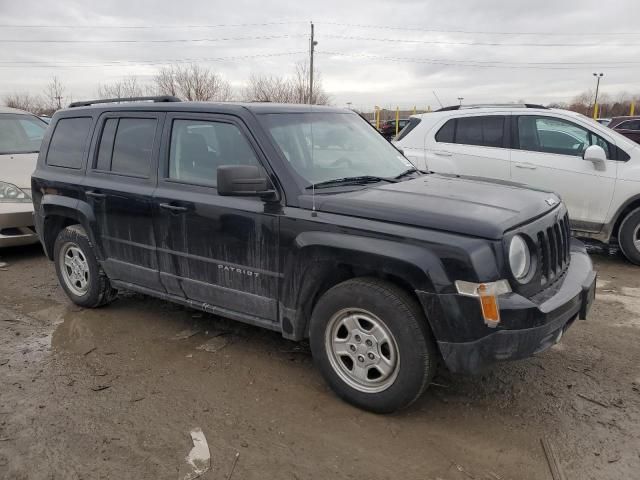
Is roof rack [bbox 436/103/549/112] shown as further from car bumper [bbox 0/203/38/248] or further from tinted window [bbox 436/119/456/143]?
car bumper [bbox 0/203/38/248]

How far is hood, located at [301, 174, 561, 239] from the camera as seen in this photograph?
9.53 ft

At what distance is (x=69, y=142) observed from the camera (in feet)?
16.2

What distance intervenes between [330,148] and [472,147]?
3.81 metres

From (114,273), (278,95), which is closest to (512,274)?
(114,273)

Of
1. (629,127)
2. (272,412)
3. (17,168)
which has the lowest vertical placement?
(272,412)

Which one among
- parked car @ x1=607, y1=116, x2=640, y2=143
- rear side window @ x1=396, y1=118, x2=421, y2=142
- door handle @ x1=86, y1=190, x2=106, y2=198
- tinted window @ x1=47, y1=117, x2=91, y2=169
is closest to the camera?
door handle @ x1=86, y1=190, x2=106, y2=198

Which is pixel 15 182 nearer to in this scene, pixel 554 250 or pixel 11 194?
pixel 11 194

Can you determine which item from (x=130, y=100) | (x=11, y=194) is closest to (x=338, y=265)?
(x=130, y=100)

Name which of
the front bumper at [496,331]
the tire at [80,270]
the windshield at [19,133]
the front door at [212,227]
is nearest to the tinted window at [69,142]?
the tire at [80,270]

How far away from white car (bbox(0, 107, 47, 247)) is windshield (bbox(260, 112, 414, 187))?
4550 mm

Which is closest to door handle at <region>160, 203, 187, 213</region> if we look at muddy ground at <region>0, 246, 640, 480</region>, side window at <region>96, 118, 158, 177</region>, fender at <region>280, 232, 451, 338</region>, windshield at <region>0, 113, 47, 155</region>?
side window at <region>96, 118, 158, 177</region>

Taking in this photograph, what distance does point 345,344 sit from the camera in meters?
3.30

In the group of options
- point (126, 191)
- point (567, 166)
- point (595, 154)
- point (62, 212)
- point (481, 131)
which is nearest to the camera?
point (126, 191)

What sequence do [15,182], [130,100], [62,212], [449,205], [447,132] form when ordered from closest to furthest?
[449,205] → [130,100] → [62,212] → [15,182] → [447,132]
